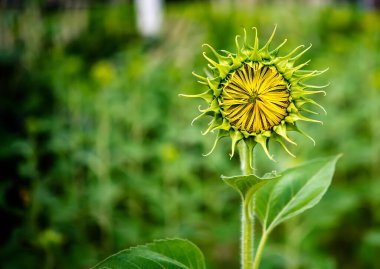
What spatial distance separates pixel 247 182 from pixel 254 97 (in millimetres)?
132

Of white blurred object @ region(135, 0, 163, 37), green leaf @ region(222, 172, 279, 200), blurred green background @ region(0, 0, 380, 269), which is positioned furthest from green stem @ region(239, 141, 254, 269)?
white blurred object @ region(135, 0, 163, 37)

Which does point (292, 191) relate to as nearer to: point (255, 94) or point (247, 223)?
point (247, 223)

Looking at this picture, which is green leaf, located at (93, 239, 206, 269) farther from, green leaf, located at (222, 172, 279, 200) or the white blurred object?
the white blurred object

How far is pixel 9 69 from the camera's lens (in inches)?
120

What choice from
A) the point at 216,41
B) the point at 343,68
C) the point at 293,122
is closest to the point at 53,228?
the point at 293,122

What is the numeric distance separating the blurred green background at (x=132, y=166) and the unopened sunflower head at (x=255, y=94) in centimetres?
98

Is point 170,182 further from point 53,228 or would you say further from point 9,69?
point 9,69

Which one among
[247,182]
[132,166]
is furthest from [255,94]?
[132,166]

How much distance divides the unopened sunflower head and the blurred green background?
3.22 feet

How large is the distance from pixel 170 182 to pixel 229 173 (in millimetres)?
296

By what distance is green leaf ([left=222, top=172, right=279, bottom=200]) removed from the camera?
0.73 meters

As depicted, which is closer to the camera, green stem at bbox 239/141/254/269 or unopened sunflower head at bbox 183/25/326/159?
unopened sunflower head at bbox 183/25/326/159

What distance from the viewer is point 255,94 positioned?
700 mm

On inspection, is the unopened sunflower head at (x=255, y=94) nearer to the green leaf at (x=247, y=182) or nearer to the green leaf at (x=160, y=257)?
the green leaf at (x=247, y=182)
